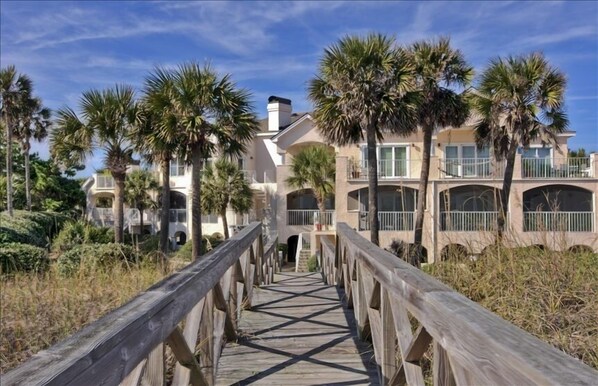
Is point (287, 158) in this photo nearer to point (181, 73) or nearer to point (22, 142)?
point (181, 73)

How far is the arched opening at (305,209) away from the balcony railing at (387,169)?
285cm

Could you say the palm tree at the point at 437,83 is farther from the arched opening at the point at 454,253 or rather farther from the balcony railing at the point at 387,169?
the arched opening at the point at 454,253

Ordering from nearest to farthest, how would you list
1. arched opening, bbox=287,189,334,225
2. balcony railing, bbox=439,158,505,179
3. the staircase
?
the staircase, balcony railing, bbox=439,158,505,179, arched opening, bbox=287,189,334,225

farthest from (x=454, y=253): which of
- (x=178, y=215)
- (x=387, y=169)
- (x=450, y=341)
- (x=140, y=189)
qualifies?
(x=140, y=189)

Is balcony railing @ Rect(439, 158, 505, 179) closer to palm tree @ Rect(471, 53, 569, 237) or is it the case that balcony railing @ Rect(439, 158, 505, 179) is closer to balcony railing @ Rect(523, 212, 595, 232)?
palm tree @ Rect(471, 53, 569, 237)

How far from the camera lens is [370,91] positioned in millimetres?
20516

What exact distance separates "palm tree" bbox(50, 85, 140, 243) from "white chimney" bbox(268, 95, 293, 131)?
1933cm

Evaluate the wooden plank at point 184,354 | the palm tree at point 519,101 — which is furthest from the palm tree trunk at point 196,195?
the wooden plank at point 184,354

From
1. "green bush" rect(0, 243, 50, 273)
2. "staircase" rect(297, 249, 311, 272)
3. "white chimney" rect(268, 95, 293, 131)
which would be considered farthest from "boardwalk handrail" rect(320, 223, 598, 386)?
"white chimney" rect(268, 95, 293, 131)

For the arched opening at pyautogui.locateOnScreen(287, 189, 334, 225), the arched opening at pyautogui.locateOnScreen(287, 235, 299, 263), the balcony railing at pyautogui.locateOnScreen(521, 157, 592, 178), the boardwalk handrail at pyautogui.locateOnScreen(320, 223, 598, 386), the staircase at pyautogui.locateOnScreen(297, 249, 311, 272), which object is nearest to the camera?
the boardwalk handrail at pyautogui.locateOnScreen(320, 223, 598, 386)

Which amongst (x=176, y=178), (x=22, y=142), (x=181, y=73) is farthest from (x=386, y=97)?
(x=22, y=142)

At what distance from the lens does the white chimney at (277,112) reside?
39.8 metres

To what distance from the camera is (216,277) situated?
3.85m

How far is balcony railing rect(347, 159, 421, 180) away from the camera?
3070 centimetres
